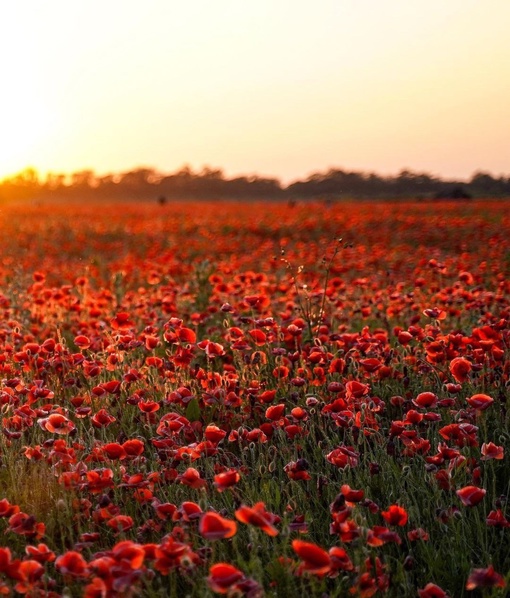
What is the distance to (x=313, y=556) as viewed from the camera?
1.63 metres

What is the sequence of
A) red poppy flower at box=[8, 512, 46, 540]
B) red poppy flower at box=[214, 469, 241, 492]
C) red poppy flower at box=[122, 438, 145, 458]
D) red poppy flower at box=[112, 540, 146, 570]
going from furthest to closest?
red poppy flower at box=[122, 438, 145, 458], red poppy flower at box=[8, 512, 46, 540], red poppy flower at box=[214, 469, 241, 492], red poppy flower at box=[112, 540, 146, 570]

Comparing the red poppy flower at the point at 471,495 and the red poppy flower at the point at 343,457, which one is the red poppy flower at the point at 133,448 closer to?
the red poppy flower at the point at 343,457

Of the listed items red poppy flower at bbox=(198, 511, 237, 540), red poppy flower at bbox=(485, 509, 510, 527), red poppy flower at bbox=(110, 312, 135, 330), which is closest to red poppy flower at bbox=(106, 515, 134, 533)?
red poppy flower at bbox=(198, 511, 237, 540)

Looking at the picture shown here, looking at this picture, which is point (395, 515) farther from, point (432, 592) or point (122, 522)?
point (122, 522)

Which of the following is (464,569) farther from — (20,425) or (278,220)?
(278,220)

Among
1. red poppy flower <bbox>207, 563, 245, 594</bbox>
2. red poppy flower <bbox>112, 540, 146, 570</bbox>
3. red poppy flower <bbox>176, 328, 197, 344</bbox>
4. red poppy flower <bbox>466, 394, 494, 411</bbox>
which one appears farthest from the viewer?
red poppy flower <bbox>176, 328, 197, 344</bbox>

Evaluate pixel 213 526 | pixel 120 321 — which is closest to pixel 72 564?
pixel 213 526

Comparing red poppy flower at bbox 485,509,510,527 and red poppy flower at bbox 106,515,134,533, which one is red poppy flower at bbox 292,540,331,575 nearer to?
red poppy flower at bbox 106,515,134,533

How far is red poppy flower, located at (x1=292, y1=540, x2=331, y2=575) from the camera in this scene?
1615 mm

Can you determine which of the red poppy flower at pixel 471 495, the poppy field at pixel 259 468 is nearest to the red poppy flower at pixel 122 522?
the poppy field at pixel 259 468

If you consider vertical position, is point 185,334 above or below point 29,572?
above

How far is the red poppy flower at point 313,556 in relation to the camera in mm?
1615

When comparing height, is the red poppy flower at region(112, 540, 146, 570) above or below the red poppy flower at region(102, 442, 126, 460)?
below

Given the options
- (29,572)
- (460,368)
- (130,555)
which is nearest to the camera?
(130,555)
